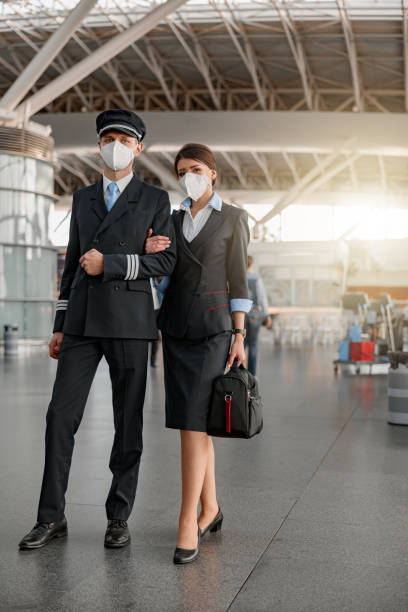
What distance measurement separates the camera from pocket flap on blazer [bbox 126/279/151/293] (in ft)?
10.7

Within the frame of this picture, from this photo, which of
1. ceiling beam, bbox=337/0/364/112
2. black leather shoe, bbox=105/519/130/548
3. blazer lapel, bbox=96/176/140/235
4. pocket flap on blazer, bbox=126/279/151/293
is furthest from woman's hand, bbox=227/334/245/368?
ceiling beam, bbox=337/0/364/112

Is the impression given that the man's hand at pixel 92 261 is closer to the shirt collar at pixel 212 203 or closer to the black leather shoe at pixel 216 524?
the shirt collar at pixel 212 203

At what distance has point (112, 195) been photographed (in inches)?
134

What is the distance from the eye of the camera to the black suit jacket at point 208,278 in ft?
10.5

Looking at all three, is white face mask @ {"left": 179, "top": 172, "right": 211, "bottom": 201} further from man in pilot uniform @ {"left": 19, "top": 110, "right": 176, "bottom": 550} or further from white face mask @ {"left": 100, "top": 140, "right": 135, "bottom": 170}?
white face mask @ {"left": 100, "top": 140, "right": 135, "bottom": 170}

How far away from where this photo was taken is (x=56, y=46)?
58.4 ft

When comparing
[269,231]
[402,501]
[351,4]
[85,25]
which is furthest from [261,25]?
[402,501]

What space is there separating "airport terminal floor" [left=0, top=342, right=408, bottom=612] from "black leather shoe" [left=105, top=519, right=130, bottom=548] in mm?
39

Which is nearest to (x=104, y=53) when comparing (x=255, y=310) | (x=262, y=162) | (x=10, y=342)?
(x=10, y=342)

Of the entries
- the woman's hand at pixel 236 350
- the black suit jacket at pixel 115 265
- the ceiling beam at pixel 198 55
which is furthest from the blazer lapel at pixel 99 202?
the ceiling beam at pixel 198 55

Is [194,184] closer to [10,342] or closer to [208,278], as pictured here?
[208,278]

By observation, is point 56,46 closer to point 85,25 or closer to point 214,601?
point 85,25

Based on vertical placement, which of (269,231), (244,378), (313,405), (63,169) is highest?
(63,169)

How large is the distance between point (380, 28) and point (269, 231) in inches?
726
